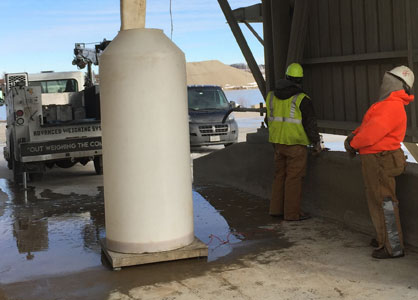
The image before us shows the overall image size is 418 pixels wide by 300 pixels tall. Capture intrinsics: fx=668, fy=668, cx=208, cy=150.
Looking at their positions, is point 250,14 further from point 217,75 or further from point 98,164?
point 217,75

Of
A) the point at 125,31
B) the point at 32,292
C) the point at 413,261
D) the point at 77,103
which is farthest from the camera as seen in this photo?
the point at 77,103

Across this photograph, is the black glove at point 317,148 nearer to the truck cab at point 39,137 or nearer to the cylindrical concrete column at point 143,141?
the cylindrical concrete column at point 143,141

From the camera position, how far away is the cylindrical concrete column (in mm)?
6895

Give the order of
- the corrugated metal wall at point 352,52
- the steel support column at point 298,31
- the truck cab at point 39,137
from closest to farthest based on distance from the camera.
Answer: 1. the corrugated metal wall at point 352,52
2. the steel support column at point 298,31
3. the truck cab at point 39,137

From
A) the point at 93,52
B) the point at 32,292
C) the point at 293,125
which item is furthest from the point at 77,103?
the point at 32,292

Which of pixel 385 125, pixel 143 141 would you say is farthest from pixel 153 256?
pixel 385 125

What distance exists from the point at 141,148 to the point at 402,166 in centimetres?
269

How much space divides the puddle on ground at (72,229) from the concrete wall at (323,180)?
50 cm

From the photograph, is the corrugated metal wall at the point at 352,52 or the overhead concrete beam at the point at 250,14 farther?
the overhead concrete beam at the point at 250,14

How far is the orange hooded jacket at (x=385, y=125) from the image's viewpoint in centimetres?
661

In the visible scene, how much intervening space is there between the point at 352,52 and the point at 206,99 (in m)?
11.4

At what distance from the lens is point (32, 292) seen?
6250 millimetres

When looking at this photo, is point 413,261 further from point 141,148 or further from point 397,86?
point 141,148

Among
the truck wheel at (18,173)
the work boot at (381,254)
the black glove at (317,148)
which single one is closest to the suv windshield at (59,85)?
the truck wheel at (18,173)
